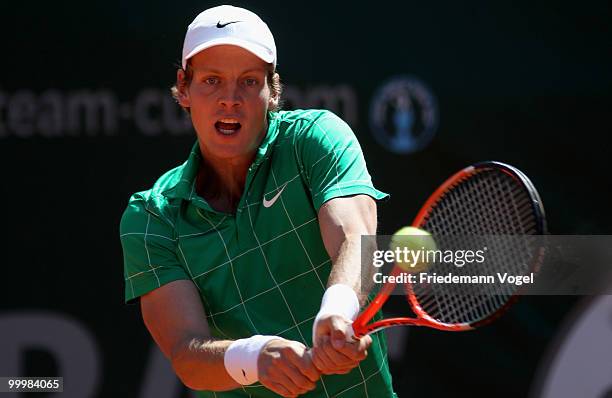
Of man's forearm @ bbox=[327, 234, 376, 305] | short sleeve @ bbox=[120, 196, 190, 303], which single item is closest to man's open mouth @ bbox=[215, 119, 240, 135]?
short sleeve @ bbox=[120, 196, 190, 303]

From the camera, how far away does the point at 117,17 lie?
4.44 metres

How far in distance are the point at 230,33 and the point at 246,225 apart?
471 millimetres

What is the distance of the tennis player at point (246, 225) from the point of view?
277 centimetres

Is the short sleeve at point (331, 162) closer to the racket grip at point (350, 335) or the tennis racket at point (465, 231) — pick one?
the tennis racket at point (465, 231)

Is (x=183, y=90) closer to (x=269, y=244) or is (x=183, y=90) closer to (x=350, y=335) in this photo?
(x=269, y=244)

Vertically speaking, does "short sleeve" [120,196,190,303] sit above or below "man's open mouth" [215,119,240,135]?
below

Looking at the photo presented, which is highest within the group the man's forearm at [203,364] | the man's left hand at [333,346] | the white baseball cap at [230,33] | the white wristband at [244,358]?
the white baseball cap at [230,33]

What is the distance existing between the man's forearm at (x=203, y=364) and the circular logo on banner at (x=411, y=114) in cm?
183

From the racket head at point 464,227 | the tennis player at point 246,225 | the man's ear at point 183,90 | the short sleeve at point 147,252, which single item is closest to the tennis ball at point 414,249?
the racket head at point 464,227

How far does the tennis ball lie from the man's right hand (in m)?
0.45

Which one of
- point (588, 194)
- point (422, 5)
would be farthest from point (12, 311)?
point (588, 194)

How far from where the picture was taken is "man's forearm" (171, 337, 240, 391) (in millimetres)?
2643

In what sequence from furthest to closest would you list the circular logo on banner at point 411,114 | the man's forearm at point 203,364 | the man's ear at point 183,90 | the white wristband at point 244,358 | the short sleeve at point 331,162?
the circular logo on banner at point 411,114 < the man's ear at point 183,90 < the short sleeve at point 331,162 < the man's forearm at point 203,364 < the white wristband at point 244,358

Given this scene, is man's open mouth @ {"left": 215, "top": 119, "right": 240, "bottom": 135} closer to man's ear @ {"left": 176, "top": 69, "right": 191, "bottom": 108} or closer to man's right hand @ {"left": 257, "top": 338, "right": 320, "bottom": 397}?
man's ear @ {"left": 176, "top": 69, "right": 191, "bottom": 108}
